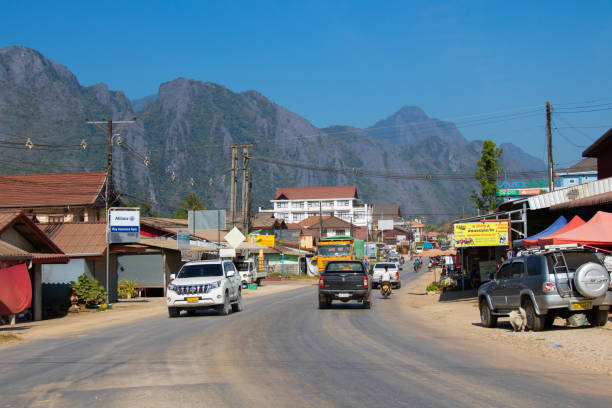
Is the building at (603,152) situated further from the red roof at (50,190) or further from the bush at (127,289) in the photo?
the red roof at (50,190)

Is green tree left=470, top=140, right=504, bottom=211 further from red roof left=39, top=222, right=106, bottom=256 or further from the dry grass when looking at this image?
the dry grass

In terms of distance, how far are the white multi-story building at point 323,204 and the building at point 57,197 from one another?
88103 mm

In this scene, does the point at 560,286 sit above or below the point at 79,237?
below

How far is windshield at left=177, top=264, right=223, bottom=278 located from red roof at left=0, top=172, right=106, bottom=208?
31.1 metres

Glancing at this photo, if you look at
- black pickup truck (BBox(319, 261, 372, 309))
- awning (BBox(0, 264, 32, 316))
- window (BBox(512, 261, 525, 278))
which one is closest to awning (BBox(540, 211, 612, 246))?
window (BBox(512, 261, 525, 278))

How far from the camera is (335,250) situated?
48438mm

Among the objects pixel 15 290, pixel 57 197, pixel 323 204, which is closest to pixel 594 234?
pixel 15 290

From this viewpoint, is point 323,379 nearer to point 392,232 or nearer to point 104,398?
point 104,398

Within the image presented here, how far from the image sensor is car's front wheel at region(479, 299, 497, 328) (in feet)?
60.1

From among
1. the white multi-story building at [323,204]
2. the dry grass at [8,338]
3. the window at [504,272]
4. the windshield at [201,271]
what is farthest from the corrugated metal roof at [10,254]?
the white multi-story building at [323,204]

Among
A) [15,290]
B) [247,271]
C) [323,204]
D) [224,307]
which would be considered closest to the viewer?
[15,290]

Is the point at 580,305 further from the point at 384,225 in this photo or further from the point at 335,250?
the point at 384,225

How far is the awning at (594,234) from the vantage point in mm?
20547

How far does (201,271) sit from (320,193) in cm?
12456
